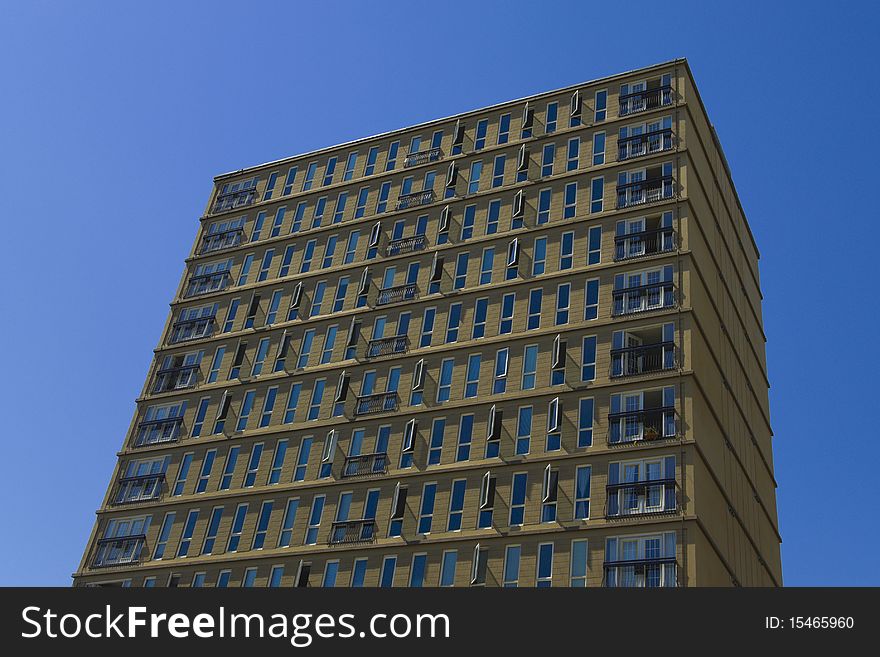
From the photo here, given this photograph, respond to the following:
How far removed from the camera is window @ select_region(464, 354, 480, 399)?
→ 54.5 meters

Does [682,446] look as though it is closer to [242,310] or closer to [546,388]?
[546,388]

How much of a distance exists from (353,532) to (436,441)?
19.7 ft

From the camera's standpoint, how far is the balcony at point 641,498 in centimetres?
4647

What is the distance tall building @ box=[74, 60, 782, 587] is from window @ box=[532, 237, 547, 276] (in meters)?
0.12

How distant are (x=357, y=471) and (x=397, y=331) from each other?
843 cm

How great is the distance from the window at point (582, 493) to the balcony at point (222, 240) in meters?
31.3

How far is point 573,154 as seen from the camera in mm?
61219

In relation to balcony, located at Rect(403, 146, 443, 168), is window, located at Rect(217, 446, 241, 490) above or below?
below

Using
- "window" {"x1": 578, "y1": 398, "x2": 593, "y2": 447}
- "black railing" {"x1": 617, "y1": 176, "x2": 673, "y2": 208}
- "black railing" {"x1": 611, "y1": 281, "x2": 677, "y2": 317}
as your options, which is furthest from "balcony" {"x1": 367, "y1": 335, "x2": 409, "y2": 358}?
"black railing" {"x1": 617, "y1": 176, "x2": 673, "y2": 208}

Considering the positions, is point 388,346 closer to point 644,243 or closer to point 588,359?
point 588,359

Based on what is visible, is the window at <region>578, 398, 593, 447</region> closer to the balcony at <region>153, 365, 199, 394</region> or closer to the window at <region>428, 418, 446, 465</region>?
the window at <region>428, 418, 446, 465</region>

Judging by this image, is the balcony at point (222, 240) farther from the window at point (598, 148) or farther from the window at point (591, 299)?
the window at point (591, 299)

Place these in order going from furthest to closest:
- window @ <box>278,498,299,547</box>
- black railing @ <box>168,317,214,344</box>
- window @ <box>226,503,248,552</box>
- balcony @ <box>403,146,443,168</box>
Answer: black railing @ <box>168,317,214,344</box>
balcony @ <box>403,146,443,168</box>
window @ <box>226,503,248,552</box>
window @ <box>278,498,299,547</box>
